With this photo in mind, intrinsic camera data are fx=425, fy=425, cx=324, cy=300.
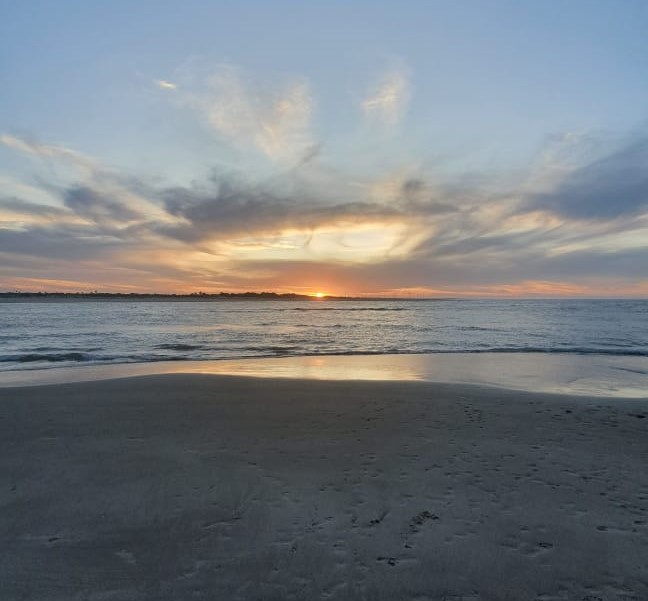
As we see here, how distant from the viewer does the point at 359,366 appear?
17.6 meters

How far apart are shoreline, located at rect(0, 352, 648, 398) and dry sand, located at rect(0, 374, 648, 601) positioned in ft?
15.3

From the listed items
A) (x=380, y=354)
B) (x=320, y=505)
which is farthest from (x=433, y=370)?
(x=320, y=505)

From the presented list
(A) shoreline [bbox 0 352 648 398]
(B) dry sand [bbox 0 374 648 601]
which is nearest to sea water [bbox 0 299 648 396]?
(A) shoreline [bbox 0 352 648 398]

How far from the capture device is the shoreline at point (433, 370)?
44.7 feet

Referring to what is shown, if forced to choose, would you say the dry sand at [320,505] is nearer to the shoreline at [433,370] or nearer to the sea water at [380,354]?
the shoreline at [433,370]

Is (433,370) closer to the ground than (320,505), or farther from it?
farther from it

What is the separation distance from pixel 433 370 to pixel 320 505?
39.9 ft

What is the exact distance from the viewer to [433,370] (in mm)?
16469

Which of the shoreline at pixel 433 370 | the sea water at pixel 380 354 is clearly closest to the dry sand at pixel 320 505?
the shoreline at pixel 433 370

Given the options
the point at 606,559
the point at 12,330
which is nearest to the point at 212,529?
the point at 606,559

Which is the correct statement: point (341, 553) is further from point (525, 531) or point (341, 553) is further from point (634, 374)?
point (634, 374)

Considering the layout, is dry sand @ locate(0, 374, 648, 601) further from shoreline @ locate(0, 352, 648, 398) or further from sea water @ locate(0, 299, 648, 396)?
sea water @ locate(0, 299, 648, 396)

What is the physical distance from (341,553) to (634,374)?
1667cm

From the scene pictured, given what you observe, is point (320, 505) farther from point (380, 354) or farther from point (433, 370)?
point (380, 354)
